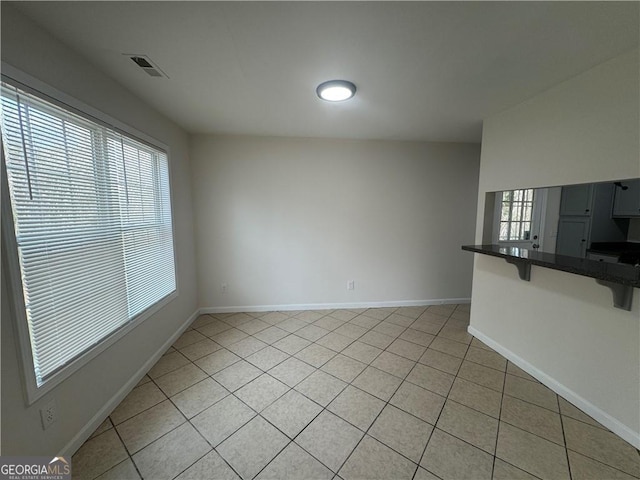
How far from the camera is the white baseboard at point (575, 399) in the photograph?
1.49 meters

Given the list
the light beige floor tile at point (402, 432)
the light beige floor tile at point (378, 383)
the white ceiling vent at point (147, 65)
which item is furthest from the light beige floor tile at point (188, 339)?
the white ceiling vent at point (147, 65)

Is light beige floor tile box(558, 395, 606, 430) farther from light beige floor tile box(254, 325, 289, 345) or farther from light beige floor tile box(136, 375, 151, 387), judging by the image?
light beige floor tile box(136, 375, 151, 387)

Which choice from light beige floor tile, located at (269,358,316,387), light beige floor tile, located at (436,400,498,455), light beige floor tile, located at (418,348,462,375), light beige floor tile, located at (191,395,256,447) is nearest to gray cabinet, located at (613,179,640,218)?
light beige floor tile, located at (418,348,462,375)

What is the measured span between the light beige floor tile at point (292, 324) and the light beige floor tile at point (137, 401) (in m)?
1.37

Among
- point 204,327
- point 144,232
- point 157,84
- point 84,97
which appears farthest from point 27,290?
point 204,327

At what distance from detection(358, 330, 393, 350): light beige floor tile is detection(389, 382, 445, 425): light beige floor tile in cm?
61

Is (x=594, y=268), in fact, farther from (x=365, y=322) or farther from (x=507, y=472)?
(x=365, y=322)

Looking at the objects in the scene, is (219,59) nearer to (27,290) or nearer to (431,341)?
(27,290)

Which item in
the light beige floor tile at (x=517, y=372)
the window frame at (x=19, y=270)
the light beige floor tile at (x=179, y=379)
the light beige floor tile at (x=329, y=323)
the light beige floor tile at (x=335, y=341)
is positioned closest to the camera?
the window frame at (x=19, y=270)

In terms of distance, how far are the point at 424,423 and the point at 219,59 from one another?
2805 millimetres

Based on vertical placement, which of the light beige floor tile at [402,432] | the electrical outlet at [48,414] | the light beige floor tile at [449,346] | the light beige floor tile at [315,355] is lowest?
the light beige floor tile at [315,355]

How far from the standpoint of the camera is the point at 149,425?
160 centimetres

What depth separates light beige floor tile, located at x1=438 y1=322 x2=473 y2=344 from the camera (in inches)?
106

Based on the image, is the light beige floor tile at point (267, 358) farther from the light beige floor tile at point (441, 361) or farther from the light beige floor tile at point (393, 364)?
the light beige floor tile at point (441, 361)
